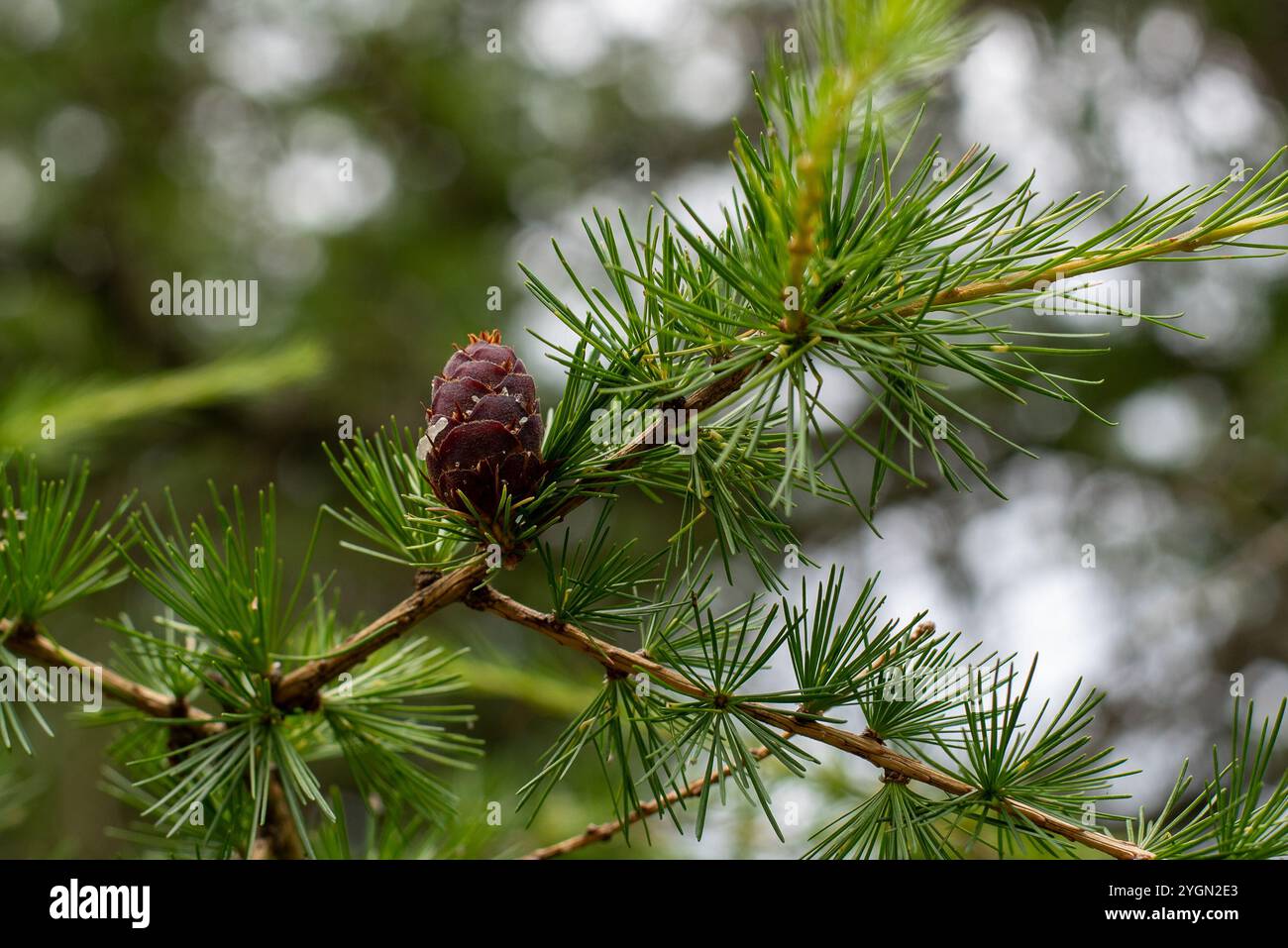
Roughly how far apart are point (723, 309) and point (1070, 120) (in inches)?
79.6

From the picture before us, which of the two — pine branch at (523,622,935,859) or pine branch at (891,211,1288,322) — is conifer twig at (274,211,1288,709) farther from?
pine branch at (523,622,935,859)

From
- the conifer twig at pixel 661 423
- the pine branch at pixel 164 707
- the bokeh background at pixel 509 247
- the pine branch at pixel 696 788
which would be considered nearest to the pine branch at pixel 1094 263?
the conifer twig at pixel 661 423

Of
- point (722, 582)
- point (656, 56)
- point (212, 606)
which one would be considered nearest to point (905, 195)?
point (212, 606)

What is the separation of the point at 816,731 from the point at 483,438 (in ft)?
0.67

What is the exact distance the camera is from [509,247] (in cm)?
242

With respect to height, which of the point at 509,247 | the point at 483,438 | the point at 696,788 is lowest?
the point at 696,788

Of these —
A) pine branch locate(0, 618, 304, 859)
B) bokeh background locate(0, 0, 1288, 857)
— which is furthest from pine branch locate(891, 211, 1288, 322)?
bokeh background locate(0, 0, 1288, 857)

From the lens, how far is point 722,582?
2.25 metres

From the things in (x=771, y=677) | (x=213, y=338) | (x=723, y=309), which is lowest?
(x=771, y=677)

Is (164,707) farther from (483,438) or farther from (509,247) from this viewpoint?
(509,247)

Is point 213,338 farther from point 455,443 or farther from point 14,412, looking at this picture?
point 455,443

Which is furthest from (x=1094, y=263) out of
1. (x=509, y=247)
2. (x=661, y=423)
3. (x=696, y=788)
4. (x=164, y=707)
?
(x=509, y=247)

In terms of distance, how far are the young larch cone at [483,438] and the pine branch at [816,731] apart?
0.05 meters
